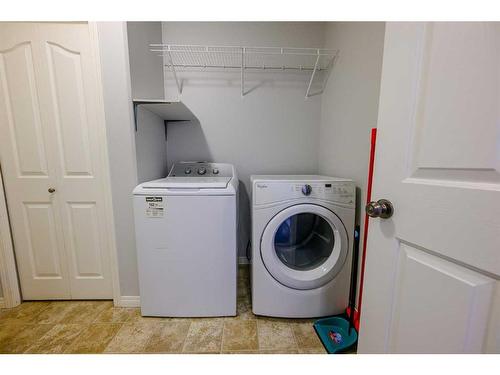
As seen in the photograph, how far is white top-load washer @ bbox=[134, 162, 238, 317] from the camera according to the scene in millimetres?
1217

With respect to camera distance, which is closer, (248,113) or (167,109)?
(167,109)

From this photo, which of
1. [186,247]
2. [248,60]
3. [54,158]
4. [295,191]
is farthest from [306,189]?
[54,158]

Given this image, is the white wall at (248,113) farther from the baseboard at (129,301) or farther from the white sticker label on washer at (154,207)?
the baseboard at (129,301)

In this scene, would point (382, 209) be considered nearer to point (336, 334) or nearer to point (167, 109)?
point (336, 334)

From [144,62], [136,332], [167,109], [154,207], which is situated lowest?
[136,332]

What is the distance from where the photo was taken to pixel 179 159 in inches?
76.9

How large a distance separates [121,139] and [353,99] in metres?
1.63

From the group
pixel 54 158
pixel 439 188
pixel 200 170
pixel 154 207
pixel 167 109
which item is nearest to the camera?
pixel 439 188

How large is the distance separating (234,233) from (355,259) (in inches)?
33.6

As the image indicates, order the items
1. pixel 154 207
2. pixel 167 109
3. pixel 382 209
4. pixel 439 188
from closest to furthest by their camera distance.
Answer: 1. pixel 439 188
2. pixel 382 209
3. pixel 154 207
4. pixel 167 109

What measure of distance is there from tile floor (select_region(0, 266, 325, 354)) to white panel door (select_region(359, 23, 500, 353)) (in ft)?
2.42

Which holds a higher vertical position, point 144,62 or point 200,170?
point 144,62

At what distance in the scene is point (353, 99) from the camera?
1.41m
